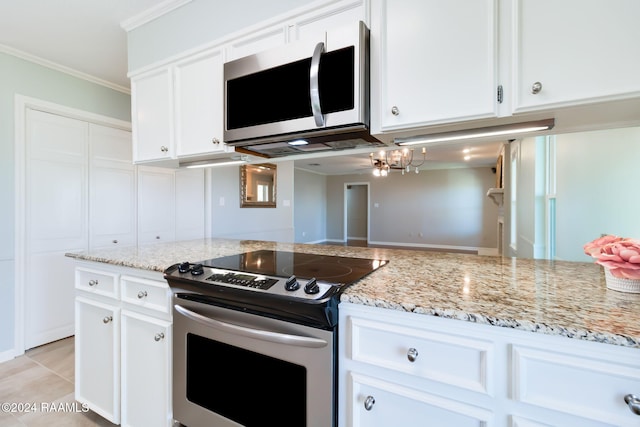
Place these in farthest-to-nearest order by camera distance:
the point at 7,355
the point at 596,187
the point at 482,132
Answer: the point at 7,355, the point at 596,187, the point at 482,132

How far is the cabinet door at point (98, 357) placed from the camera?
1550 mm

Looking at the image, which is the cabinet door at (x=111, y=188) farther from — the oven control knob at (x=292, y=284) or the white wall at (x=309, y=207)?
the white wall at (x=309, y=207)

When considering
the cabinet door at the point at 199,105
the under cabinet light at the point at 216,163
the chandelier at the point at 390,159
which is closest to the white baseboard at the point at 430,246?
the chandelier at the point at 390,159

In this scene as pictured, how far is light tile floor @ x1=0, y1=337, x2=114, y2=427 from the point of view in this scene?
5.66 ft

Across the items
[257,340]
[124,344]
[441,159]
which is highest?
[441,159]

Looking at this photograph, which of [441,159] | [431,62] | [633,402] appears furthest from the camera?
[441,159]

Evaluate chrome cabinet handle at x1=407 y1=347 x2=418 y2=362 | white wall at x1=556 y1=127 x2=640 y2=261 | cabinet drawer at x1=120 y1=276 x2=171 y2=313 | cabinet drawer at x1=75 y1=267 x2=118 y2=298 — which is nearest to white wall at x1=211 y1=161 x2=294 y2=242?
cabinet drawer at x1=75 y1=267 x2=118 y2=298

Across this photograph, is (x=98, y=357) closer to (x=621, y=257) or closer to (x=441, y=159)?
(x=621, y=257)

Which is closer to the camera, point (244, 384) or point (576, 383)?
point (576, 383)

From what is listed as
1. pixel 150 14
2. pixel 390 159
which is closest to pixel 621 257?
pixel 150 14

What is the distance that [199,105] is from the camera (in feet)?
5.67

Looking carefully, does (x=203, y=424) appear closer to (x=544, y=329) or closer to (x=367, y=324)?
(x=367, y=324)

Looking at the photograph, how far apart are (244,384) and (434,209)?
8.34 metres

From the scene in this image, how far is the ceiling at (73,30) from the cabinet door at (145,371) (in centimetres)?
190
